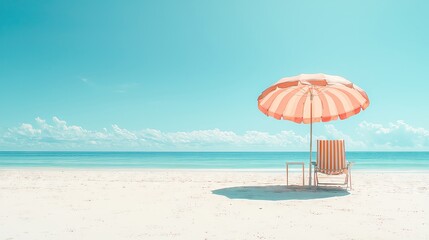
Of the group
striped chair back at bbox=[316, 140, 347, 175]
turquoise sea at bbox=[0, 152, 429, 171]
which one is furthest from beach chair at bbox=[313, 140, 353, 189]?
turquoise sea at bbox=[0, 152, 429, 171]

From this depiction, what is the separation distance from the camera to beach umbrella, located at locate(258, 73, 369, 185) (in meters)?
7.13

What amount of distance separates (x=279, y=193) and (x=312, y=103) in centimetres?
236

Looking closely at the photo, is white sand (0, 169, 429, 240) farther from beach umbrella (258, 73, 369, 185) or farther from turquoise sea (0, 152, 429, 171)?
turquoise sea (0, 152, 429, 171)

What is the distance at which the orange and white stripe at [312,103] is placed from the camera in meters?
7.13

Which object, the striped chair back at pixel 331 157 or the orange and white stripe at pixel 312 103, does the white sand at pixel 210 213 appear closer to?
the striped chair back at pixel 331 157

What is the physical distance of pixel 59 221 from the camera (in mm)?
4102

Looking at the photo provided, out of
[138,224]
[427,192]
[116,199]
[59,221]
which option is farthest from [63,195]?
[427,192]

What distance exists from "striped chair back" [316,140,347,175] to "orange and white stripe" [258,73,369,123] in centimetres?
87

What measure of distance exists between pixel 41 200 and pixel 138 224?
2470mm

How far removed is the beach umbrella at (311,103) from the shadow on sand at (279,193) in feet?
3.70

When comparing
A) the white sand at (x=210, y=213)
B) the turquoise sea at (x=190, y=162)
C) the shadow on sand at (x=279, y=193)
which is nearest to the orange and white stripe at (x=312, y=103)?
the shadow on sand at (x=279, y=193)

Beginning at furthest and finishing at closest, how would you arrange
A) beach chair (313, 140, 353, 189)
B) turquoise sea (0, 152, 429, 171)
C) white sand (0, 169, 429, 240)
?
turquoise sea (0, 152, 429, 171), beach chair (313, 140, 353, 189), white sand (0, 169, 429, 240)

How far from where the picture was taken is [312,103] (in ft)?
25.4

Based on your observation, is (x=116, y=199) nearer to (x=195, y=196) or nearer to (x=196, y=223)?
(x=195, y=196)
